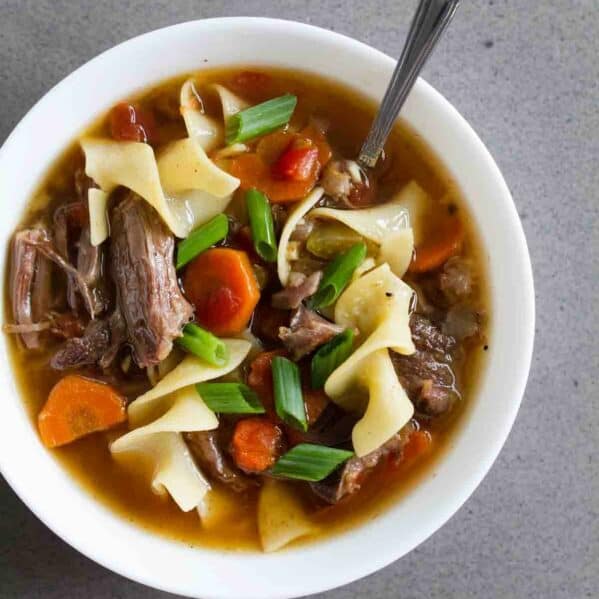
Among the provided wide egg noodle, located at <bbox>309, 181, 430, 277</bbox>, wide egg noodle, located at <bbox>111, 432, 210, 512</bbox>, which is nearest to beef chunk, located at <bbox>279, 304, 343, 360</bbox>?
wide egg noodle, located at <bbox>309, 181, 430, 277</bbox>

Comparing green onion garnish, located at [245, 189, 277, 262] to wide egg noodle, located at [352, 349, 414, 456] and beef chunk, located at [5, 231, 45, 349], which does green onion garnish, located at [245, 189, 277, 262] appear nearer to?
wide egg noodle, located at [352, 349, 414, 456]

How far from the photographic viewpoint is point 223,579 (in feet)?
9.49

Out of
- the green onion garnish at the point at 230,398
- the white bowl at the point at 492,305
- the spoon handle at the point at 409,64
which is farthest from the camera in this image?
the green onion garnish at the point at 230,398

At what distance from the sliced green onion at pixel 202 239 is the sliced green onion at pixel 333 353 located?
54 cm

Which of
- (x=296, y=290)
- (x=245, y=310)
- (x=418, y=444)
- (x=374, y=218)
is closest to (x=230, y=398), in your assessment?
(x=245, y=310)

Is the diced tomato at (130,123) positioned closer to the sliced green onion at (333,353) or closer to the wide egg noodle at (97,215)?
the wide egg noodle at (97,215)

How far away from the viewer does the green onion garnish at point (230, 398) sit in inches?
112

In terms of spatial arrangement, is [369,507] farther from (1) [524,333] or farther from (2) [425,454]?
(1) [524,333]

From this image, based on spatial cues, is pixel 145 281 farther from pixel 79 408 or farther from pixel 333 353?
pixel 333 353

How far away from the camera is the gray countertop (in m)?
3.11

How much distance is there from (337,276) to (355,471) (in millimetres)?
703

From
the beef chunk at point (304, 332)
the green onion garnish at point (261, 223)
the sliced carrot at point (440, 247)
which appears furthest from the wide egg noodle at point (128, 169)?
the sliced carrot at point (440, 247)

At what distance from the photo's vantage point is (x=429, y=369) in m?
2.97

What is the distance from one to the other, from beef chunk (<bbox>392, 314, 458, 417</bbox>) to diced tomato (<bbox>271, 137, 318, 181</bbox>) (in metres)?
0.67
